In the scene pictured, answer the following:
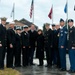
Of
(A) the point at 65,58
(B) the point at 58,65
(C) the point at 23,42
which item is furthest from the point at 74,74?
(C) the point at 23,42

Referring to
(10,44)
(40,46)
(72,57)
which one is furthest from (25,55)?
(72,57)

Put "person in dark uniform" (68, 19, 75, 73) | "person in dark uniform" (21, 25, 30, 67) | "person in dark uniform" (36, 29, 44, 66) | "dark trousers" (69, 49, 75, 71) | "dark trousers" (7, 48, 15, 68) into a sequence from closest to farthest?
"person in dark uniform" (68, 19, 75, 73) → "dark trousers" (69, 49, 75, 71) → "dark trousers" (7, 48, 15, 68) → "person in dark uniform" (21, 25, 30, 67) → "person in dark uniform" (36, 29, 44, 66)

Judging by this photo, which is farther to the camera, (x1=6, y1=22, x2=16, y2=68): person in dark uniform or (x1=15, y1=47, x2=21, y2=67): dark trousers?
(x1=15, y1=47, x2=21, y2=67): dark trousers

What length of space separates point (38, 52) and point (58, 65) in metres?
1.58

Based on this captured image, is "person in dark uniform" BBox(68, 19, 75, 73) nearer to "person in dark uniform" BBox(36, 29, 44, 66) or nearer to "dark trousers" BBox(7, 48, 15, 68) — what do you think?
"dark trousers" BBox(7, 48, 15, 68)

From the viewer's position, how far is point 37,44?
1681 cm

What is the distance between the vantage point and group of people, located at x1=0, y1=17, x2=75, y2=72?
46.0 feet

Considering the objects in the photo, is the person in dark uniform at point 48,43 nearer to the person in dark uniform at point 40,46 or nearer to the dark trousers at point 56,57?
the dark trousers at point 56,57

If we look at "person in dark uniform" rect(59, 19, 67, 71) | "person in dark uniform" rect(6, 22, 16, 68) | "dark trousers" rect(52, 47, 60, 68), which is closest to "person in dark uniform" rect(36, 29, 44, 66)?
"dark trousers" rect(52, 47, 60, 68)

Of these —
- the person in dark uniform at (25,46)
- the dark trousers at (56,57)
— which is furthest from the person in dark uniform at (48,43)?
the person in dark uniform at (25,46)

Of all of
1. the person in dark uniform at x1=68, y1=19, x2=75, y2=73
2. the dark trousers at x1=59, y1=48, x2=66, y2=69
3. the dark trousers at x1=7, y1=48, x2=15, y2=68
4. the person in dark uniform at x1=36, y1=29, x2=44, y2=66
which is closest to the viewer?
the person in dark uniform at x1=68, y1=19, x2=75, y2=73

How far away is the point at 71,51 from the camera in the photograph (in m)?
13.7

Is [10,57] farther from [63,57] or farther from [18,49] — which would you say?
[63,57]

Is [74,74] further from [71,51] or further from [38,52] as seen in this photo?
[38,52]
